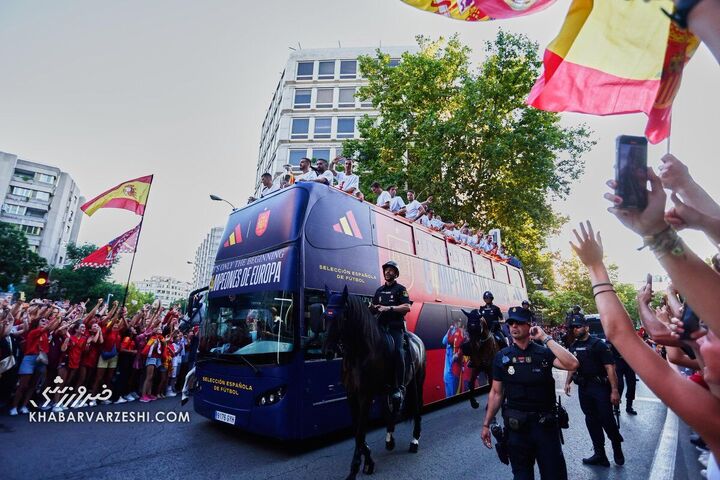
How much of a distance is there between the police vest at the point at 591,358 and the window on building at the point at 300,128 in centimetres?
3539

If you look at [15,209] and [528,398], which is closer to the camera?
[528,398]

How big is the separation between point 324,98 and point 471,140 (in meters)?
24.9

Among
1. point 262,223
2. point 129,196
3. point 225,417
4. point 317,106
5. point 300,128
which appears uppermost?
point 317,106

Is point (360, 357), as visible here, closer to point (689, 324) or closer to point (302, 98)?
point (689, 324)

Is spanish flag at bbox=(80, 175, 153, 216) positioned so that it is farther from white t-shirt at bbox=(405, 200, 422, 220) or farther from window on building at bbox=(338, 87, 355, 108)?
window on building at bbox=(338, 87, 355, 108)

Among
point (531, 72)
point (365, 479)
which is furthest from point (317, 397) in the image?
point (531, 72)

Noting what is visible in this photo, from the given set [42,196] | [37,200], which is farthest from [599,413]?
[42,196]

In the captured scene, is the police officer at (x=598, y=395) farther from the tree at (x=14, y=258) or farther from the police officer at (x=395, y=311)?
the tree at (x=14, y=258)

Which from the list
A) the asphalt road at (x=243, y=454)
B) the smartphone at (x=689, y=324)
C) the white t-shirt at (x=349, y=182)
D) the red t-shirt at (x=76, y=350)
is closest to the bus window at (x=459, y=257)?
the white t-shirt at (x=349, y=182)

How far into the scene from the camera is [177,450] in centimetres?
591

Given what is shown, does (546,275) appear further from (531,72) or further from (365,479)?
(365,479)

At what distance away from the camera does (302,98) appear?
39156 millimetres

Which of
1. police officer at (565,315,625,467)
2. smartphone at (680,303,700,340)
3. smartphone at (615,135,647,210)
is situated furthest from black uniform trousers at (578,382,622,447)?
smartphone at (615,135,647,210)

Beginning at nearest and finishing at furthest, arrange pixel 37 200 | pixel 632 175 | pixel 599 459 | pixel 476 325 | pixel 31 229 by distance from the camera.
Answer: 1. pixel 632 175
2. pixel 599 459
3. pixel 476 325
4. pixel 31 229
5. pixel 37 200
